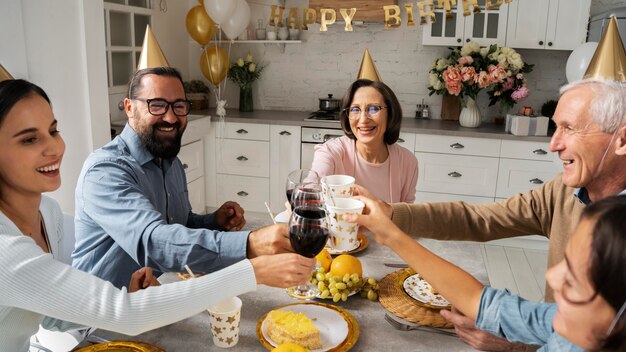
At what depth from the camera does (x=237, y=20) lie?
4.28m

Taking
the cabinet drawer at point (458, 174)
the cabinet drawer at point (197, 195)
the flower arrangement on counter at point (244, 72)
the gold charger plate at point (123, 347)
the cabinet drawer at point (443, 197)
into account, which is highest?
the flower arrangement on counter at point (244, 72)

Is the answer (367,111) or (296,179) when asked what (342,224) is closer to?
(296,179)

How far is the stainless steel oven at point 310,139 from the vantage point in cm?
418

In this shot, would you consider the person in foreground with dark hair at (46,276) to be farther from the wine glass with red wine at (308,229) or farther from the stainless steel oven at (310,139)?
the stainless steel oven at (310,139)

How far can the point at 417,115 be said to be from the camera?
15.1 feet

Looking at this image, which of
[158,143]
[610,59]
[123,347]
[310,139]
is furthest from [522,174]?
[123,347]

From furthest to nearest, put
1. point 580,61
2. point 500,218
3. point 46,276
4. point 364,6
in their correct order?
point 364,6 < point 580,61 < point 500,218 < point 46,276

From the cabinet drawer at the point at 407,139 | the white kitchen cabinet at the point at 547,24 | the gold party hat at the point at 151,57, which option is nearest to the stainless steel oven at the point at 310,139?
the cabinet drawer at the point at 407,139

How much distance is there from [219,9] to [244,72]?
713mm

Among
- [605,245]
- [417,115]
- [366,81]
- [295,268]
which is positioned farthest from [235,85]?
[605,245]

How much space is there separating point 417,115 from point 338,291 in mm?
3427

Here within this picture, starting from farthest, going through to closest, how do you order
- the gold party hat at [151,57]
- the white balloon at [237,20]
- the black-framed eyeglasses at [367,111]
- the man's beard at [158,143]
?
the white balloon at [237,20] → the black-framed eyeglasses at [367,111] → the gold party hat at [151,57] → the man's beard at [158,143]

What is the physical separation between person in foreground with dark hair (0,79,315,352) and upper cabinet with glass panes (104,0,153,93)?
2.78 meters

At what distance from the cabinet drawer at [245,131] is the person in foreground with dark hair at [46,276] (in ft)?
9.73
